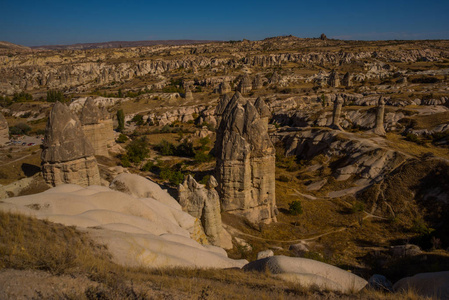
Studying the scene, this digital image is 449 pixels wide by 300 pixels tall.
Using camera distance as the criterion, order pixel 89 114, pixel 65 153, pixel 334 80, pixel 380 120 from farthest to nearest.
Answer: pixel 334 80 < pixel 380 120 < pixel 89 114 < pixel 65 153

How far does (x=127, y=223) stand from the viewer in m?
8.51

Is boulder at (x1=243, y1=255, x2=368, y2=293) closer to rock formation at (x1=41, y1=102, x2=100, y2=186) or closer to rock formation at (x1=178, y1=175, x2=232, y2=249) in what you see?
rock formation at (x1=178, y1=175, x2=232, y2=249)

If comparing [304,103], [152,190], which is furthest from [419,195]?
[304,103]

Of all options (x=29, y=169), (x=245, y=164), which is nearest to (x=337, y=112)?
(x=245, y=164)

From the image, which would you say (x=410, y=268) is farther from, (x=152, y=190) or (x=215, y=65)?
(x=215, y=65)

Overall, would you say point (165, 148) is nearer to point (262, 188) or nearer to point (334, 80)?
point (262, 188)

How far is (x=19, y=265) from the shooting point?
4.29 m

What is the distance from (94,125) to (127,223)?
889 inches

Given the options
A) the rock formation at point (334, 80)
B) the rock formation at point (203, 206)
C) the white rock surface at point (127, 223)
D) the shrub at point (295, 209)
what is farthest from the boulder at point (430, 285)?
the rock formation at point (334, 80)

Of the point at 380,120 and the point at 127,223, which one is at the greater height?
the point at 380,120

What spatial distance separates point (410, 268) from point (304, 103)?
5106 cm

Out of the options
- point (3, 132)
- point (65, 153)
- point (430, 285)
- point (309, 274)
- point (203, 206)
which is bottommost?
point (203, 206)

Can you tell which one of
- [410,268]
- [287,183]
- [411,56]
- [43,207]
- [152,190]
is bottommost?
[287,183]

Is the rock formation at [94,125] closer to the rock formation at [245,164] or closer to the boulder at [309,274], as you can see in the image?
the rock formation at [245,164]
